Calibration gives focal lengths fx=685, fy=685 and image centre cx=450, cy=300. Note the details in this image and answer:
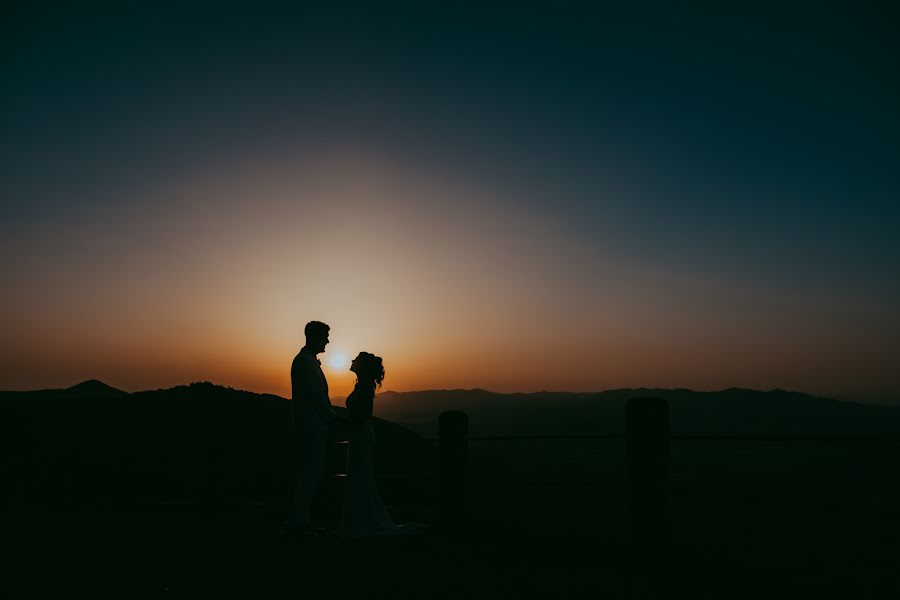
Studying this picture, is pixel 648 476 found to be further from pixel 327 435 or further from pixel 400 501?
pixel 400 501

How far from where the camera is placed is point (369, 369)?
30.9ft

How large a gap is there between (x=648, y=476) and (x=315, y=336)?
4.74 metres

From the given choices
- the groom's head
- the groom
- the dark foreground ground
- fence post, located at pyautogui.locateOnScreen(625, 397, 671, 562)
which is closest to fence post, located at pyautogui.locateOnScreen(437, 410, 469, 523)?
the dark foreground ground

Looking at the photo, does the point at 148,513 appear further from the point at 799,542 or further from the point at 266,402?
the point at 799,542

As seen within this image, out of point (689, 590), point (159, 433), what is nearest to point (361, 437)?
point (689, 590)

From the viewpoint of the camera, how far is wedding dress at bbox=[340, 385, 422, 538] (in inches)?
356

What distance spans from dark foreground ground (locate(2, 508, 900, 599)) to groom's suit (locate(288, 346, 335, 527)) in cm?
60

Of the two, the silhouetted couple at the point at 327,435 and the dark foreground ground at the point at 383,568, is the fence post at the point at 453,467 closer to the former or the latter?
the dark foreground ground at the point at 383,568

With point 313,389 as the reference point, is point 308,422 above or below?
Result: below

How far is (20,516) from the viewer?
12.8m

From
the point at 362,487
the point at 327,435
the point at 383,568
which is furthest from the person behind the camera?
the point at 327,435

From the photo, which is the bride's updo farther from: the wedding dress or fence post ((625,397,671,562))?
fence post ((625,397,671,562))

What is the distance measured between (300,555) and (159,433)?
9168 cm

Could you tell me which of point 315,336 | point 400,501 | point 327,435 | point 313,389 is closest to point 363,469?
point 327,435
